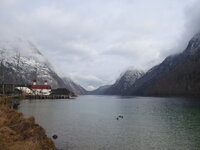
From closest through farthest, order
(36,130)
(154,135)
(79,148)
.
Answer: (36,130) < (79,148) < (154,135)

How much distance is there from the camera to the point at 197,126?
215 ft

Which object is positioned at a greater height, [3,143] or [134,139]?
[3,143]

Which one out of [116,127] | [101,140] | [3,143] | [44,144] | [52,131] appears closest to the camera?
[3,143]

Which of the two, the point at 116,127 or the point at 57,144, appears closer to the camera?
the point at 57,144

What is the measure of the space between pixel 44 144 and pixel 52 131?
80.6 feet

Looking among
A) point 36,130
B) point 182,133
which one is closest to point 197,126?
point 182,133

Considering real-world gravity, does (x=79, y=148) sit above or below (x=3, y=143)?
below

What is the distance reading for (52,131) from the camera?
2275 inches

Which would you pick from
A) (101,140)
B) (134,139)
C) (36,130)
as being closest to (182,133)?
(134,139)

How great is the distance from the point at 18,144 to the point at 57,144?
15165mm

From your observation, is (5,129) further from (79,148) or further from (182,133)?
(182,133)

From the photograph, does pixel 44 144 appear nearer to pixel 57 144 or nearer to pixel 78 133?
pixel 57 144

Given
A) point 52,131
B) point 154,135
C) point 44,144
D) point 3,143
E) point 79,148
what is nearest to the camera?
point 3,143

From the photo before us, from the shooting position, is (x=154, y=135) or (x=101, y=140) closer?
(x=101, y=140)
